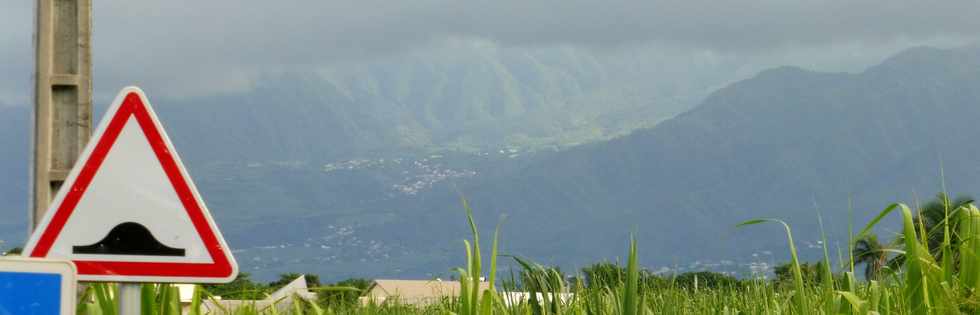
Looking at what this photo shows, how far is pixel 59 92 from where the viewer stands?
25.3 ft

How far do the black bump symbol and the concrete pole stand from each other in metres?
3.53

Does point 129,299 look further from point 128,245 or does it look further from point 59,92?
point 59,92

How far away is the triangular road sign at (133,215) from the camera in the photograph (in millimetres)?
3984

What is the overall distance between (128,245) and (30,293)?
0.94 meters

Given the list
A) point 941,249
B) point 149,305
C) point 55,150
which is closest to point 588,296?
point 941,249

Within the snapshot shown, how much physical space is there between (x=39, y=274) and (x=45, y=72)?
493 cm

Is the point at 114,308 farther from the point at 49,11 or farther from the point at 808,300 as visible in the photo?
the point at 49,11

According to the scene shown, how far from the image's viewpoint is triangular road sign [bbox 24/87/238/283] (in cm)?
398

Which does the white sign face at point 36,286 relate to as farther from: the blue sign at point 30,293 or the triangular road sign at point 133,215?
the triangular road sign at point 133,215

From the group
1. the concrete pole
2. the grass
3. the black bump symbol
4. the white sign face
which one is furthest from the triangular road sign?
the concrete pole

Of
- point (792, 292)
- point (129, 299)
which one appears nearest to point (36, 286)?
point (129, 299)

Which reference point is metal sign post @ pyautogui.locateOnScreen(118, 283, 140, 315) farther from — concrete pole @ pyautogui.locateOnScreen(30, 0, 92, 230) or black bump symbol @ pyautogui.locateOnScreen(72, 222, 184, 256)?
concrete pole @ pyautogui.locateOnScreen(30, 0, 92, 230)

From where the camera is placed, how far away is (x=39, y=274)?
3.15 meters

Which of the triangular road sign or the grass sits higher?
the triangular road sign
